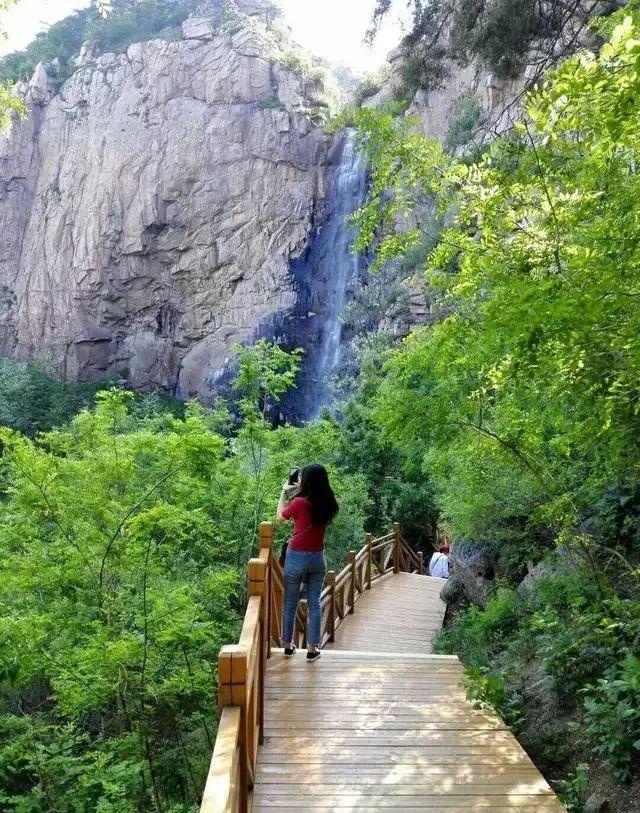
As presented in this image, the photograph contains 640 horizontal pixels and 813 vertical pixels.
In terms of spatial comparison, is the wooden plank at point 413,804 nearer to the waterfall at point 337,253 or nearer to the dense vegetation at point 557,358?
the dense vegetation at point 557,358

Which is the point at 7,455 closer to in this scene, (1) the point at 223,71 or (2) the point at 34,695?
(2) the point at 34,695

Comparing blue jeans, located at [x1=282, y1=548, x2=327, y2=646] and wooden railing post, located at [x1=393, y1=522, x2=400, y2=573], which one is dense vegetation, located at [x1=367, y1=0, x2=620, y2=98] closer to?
blue jeans, located at [x1=282, y1=548, x2=327, y2=646]

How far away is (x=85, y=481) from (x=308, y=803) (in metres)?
4.06

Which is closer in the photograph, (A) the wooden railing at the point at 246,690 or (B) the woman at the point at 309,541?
(A) the wooden railing at the point at 246,690

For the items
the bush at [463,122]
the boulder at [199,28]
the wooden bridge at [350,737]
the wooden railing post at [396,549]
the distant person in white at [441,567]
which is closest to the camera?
the wooden bridge at [350,737]

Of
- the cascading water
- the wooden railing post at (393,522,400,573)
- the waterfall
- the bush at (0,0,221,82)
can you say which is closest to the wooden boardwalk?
the wooden railing post at (393,522,400,573)

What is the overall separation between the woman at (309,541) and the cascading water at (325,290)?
21.6 m

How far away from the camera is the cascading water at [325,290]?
26922mm

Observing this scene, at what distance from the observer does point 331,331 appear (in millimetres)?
27562

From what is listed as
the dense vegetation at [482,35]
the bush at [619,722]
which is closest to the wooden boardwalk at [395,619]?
the bush at [619,722]

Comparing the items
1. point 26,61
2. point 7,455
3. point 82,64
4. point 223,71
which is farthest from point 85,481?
point 26,61

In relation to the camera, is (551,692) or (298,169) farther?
(298,169)

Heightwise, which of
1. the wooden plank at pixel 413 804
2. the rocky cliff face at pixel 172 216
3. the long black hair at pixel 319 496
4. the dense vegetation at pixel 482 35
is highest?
the rocky cliff face at pixel 172 216

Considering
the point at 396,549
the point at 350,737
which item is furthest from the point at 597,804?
the point at 396,549
